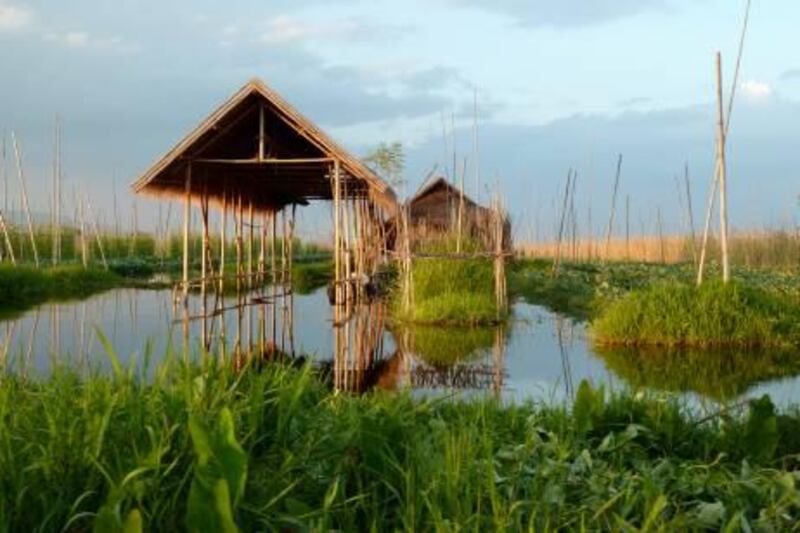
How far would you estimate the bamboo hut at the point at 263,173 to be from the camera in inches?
454

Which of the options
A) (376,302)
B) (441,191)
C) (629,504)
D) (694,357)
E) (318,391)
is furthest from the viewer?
(441,191)

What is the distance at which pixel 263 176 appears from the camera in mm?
16078

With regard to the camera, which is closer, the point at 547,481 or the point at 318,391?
the point at 547,481

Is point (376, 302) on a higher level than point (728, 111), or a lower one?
lower

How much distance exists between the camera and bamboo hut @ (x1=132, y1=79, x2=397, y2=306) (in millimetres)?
11531

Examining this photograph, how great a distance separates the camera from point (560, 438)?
429cm

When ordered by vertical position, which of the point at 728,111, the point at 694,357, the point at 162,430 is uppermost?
the point at 728,111

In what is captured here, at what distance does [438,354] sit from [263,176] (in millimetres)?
6990

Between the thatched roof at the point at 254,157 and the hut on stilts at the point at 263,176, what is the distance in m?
0.01

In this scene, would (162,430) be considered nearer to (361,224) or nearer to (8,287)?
(361,224)

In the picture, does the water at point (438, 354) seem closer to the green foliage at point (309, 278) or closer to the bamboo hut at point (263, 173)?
the bamboo hut at point (263, 173)

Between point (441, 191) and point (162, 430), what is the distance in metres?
24.0

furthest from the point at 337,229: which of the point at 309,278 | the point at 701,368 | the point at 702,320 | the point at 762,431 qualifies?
the point at 309,278

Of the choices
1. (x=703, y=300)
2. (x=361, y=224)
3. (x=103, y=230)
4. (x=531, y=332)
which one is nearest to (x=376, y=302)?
(x=361, y=224)
